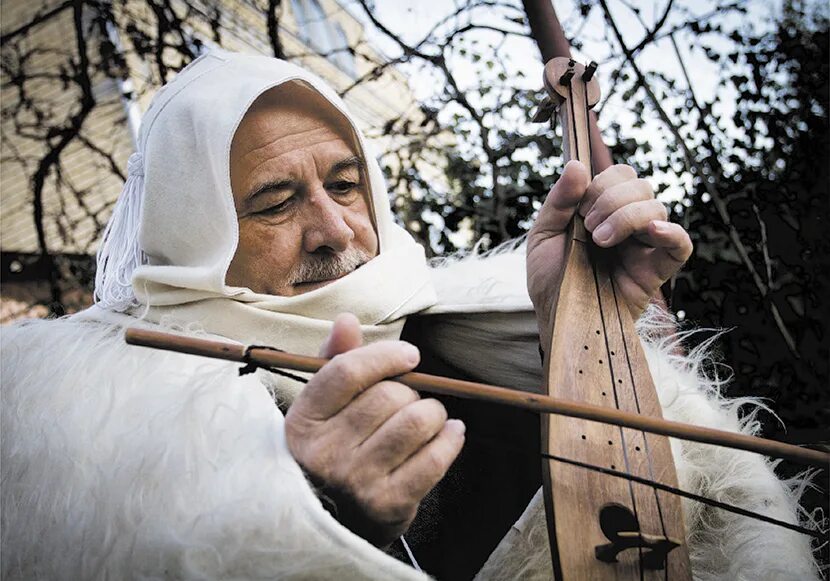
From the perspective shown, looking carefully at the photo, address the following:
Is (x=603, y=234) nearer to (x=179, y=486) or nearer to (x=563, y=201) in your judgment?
(x=563, y=201)

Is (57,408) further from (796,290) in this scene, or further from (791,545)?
(796,290)

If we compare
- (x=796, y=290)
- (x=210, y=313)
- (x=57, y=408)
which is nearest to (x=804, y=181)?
(x=796, y=290)

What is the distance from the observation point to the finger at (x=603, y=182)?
129 centimetres

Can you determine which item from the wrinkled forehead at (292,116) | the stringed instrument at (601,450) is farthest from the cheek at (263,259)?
the stringed instrument at (601,450)

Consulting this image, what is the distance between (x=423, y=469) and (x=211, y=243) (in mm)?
887

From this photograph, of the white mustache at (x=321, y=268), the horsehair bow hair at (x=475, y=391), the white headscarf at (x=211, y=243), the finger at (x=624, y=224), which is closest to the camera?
the horsehair bow hair at (x=475, y=391)

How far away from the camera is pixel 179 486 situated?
98cm

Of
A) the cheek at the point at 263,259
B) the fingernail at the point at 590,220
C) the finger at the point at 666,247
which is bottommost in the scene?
the finger at the point at 666,247

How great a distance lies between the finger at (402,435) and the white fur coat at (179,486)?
11 centimetres

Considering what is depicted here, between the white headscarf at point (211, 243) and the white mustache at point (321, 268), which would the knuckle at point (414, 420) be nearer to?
the white headscarf at point (211, 243)

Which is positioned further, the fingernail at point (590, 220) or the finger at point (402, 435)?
the fingernail at point (590, 220)

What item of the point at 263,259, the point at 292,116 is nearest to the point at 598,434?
the point at 263,259

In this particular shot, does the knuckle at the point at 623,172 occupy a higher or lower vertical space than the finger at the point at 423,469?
higher

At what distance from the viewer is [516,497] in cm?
160
